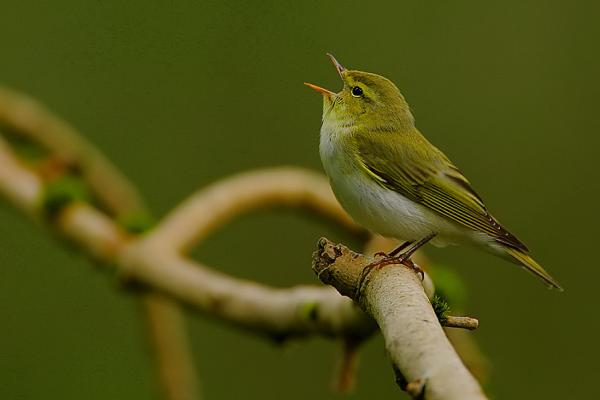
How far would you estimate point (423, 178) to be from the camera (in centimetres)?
271

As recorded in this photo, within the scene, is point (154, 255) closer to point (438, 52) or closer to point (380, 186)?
point (380, 186)

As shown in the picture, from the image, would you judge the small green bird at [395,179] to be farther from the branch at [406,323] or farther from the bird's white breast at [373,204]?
the branch at [406,323]

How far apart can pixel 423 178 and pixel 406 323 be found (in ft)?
4.57

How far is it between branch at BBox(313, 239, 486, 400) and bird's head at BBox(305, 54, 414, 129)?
0.96m

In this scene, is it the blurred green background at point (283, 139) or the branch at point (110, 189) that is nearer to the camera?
the branch at point (110, 189)

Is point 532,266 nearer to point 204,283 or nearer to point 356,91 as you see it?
point 356,91

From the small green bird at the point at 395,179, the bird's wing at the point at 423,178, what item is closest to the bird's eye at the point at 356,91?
the small green bird at the point at 395,179

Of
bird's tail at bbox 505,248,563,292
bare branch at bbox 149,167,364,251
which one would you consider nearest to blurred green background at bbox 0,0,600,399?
bare branch at bbox 149,167,364,251

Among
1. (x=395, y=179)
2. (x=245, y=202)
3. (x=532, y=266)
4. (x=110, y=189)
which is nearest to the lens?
(x=532, y=266)

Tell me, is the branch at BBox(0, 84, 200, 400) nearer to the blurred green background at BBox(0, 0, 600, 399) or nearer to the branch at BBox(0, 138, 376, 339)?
the branch at BBox(0, 138, 376, 339)

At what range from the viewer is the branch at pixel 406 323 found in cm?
111

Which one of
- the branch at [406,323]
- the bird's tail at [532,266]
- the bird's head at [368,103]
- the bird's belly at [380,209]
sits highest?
the bird's head at [368,103]

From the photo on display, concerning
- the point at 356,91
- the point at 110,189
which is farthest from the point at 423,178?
the point at 110,189

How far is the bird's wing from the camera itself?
2.63 meters
